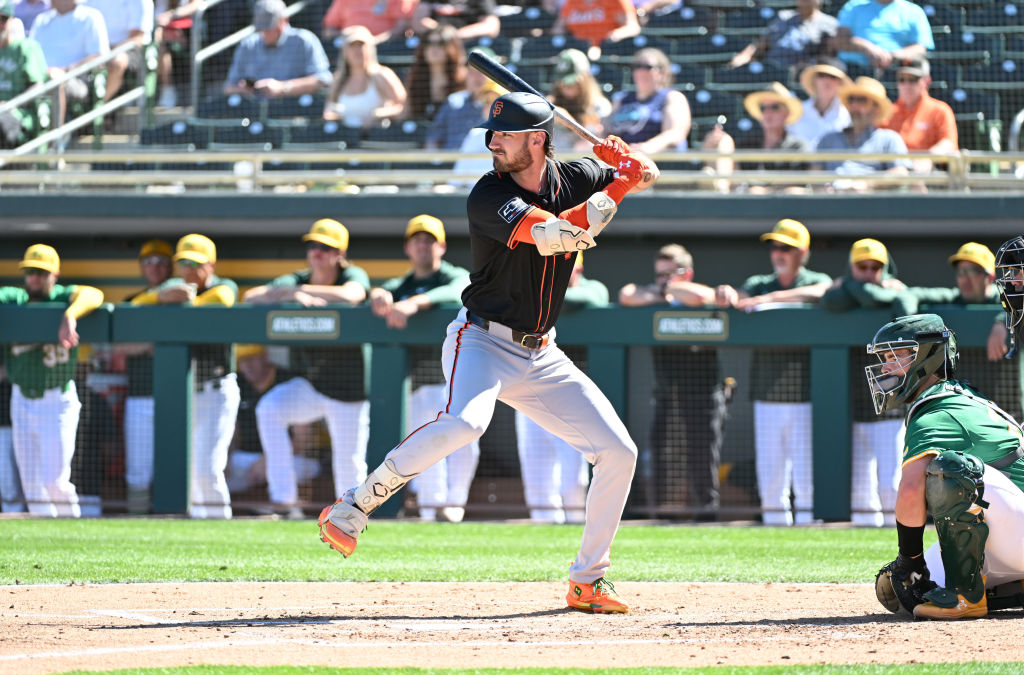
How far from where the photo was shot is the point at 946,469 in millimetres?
4473

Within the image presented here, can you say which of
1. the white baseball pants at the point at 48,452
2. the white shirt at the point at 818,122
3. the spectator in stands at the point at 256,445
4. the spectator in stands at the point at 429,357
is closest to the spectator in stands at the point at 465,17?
the white shirt at the point at 818,122

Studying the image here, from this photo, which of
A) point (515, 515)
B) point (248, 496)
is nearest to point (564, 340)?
point (515, 515)

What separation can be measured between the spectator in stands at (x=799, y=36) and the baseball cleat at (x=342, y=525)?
25.1 ft

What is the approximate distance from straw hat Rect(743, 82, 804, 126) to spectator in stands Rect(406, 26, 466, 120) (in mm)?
2435

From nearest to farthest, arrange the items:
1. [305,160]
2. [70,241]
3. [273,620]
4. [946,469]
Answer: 1. [946,469]
2. [273,620]
3. [305,160]
4. [70,241]

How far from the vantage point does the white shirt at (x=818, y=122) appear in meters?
10.5

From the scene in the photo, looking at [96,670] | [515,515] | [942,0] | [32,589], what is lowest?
[515,515]

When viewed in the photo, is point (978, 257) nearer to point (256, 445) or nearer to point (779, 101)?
point (779, 101)

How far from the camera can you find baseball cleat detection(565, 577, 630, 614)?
507 centimetres

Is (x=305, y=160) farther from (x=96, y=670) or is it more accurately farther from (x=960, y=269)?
(x=96, y=670)

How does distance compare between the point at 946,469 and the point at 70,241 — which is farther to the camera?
the point at 70,241

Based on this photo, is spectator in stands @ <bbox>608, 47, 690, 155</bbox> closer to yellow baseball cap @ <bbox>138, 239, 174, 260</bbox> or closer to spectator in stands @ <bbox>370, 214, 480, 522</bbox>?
spectator in stands @ <bbox>370, 214, 480, 522</bbox>

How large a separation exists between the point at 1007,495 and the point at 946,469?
0.32 meters

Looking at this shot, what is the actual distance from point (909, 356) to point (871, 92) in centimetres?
574
